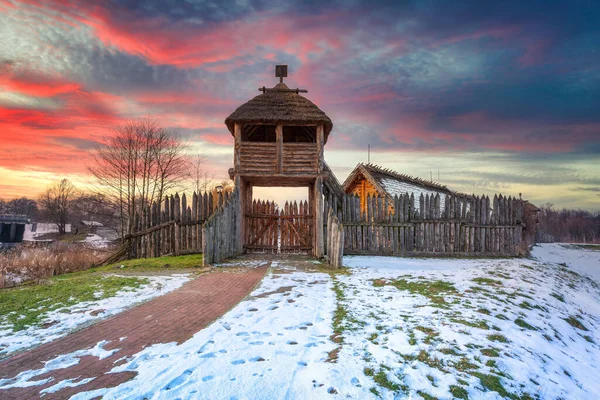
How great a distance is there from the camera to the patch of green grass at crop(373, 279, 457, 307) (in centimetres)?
684

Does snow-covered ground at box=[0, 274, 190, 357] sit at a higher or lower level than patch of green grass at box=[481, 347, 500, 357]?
higher

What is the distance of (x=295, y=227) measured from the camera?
15555 millimetres

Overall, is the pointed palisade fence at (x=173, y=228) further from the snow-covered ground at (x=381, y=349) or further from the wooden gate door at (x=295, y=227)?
the snow-covered ground at (x=381, y=349)

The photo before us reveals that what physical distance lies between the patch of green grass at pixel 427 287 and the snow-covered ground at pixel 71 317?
530cm

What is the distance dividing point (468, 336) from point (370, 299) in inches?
85.6

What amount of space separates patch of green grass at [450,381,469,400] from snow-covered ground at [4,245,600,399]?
0.04ft

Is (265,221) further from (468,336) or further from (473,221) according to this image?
(468,336)

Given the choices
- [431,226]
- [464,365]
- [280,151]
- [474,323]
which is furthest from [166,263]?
[431,226]

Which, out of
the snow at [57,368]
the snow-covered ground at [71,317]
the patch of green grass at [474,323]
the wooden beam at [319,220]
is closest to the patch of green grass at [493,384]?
the patch of green grass at [474,323]

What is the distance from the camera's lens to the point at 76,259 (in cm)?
1555

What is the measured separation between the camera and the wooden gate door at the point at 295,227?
50.9 feet

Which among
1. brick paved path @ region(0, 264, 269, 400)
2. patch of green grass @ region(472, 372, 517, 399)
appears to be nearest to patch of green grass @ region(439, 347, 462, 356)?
patch of green grass @ region(472, 372, 517, 399)

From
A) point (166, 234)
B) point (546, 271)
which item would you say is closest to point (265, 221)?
point (166, 234)

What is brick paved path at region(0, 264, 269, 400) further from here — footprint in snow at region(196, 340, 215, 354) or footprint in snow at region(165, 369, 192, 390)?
footprint in snow at region(165, 369, 192, 390)
